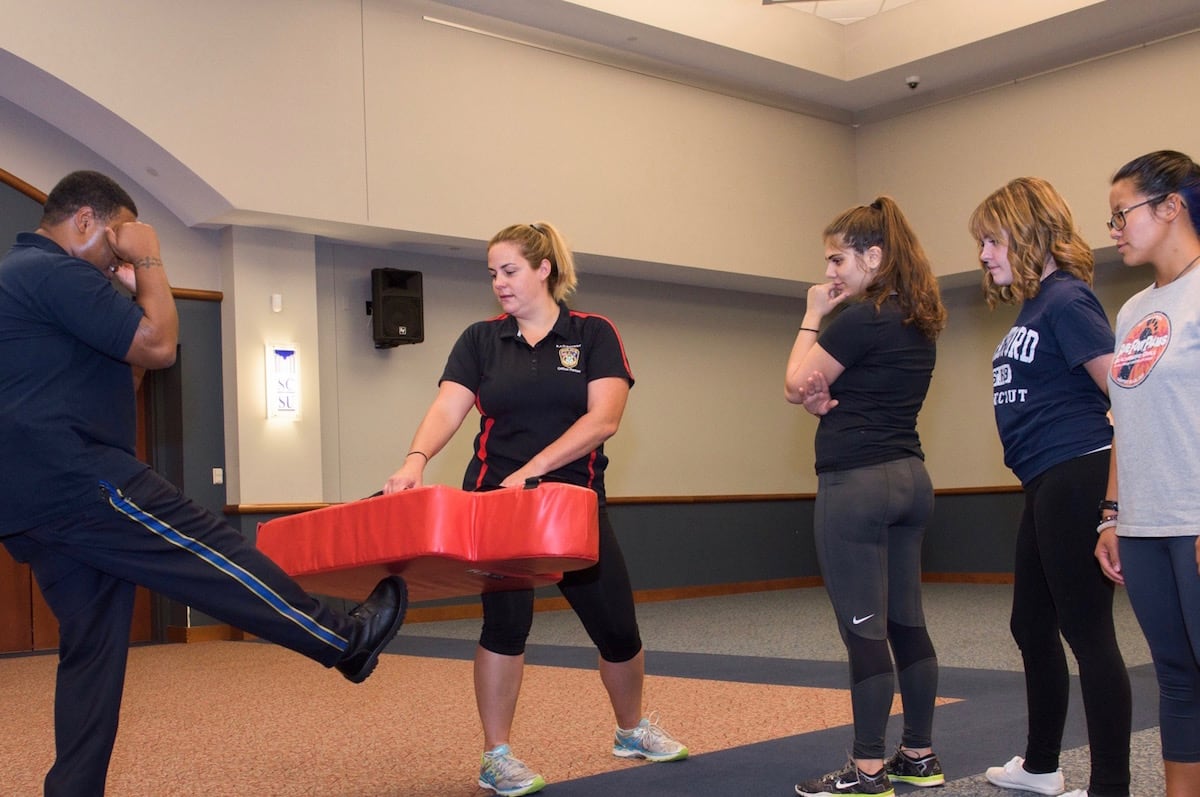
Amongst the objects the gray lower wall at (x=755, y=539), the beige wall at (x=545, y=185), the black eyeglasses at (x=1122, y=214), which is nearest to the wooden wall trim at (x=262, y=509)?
the beige wall at (x=545, y=185)

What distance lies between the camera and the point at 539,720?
3.99 m

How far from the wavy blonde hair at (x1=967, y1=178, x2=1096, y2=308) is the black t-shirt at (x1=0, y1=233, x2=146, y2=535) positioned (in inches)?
72.5

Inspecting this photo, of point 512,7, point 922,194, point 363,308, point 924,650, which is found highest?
point 512,7

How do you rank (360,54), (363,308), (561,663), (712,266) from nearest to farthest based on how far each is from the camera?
(561,663) → (360,54) → (363,308) → (712,266)

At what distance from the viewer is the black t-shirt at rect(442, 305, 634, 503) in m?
2.87

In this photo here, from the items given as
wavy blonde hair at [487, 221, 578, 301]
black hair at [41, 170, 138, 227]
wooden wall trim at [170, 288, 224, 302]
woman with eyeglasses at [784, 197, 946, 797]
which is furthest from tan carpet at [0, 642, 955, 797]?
wooden wall trim at [170, 288, 224, 302]

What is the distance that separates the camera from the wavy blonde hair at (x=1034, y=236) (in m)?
2.57

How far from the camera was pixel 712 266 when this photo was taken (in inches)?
400

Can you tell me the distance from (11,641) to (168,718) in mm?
3902

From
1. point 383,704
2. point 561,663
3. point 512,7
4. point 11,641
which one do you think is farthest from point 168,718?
point 512,7

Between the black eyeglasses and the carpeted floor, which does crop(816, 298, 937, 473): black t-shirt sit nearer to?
the black eyeglasses

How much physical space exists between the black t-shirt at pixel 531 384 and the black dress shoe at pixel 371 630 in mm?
435

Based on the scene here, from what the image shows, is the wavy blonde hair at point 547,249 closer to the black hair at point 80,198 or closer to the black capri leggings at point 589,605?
the black capri leggings at point 589,605

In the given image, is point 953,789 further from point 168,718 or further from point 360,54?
point 360,54
